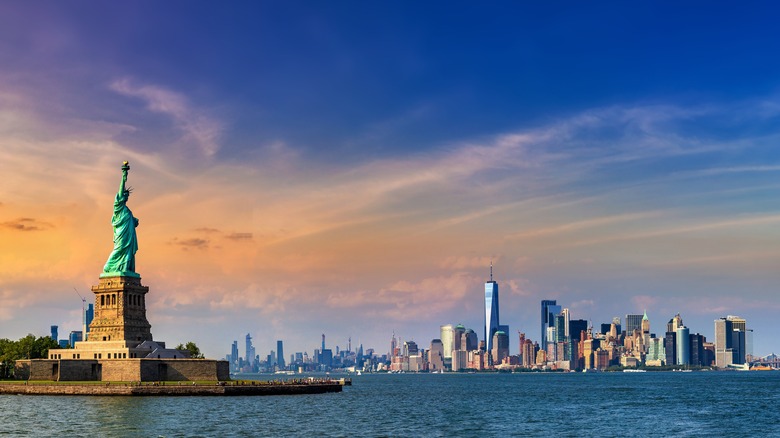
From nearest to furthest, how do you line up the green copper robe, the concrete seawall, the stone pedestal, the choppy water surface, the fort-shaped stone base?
the choppy water surface, the concrete seawall, the fort-shaped stone base, the stone pedestal, the green copper robe

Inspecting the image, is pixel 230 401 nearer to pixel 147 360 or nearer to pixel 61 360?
pixel 147 360

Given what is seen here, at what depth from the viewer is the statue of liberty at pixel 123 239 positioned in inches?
6339

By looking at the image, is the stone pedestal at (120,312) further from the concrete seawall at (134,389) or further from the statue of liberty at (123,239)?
the concrete seawall at (134,389)

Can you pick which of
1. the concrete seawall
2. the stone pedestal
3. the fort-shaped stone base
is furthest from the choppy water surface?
the stone pedestal

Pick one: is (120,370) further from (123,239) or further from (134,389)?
(123,239)

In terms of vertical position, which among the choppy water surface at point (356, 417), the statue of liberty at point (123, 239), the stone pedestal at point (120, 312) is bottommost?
the choppy water surface at point (356, 417)

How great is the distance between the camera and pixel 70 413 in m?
110

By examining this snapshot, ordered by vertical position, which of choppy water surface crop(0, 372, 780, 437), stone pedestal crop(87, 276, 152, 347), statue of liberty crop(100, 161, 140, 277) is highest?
statue of liberty crop(100, 161, 140, 277)

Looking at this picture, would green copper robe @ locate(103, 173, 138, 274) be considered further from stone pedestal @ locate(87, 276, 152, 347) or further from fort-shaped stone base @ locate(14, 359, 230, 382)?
fort-shaped stone base @ locate(14, 359, 230, 382)

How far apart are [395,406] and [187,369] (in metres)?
34.3

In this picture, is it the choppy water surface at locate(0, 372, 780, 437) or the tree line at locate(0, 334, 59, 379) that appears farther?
the tree line at locate(0, 334, 59, 379)

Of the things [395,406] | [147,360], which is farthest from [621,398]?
[147,360]

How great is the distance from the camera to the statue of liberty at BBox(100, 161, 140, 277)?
161000 mm

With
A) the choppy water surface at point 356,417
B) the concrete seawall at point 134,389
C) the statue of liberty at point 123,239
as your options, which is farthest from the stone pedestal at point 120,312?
the choppy water surface at point 356,417
